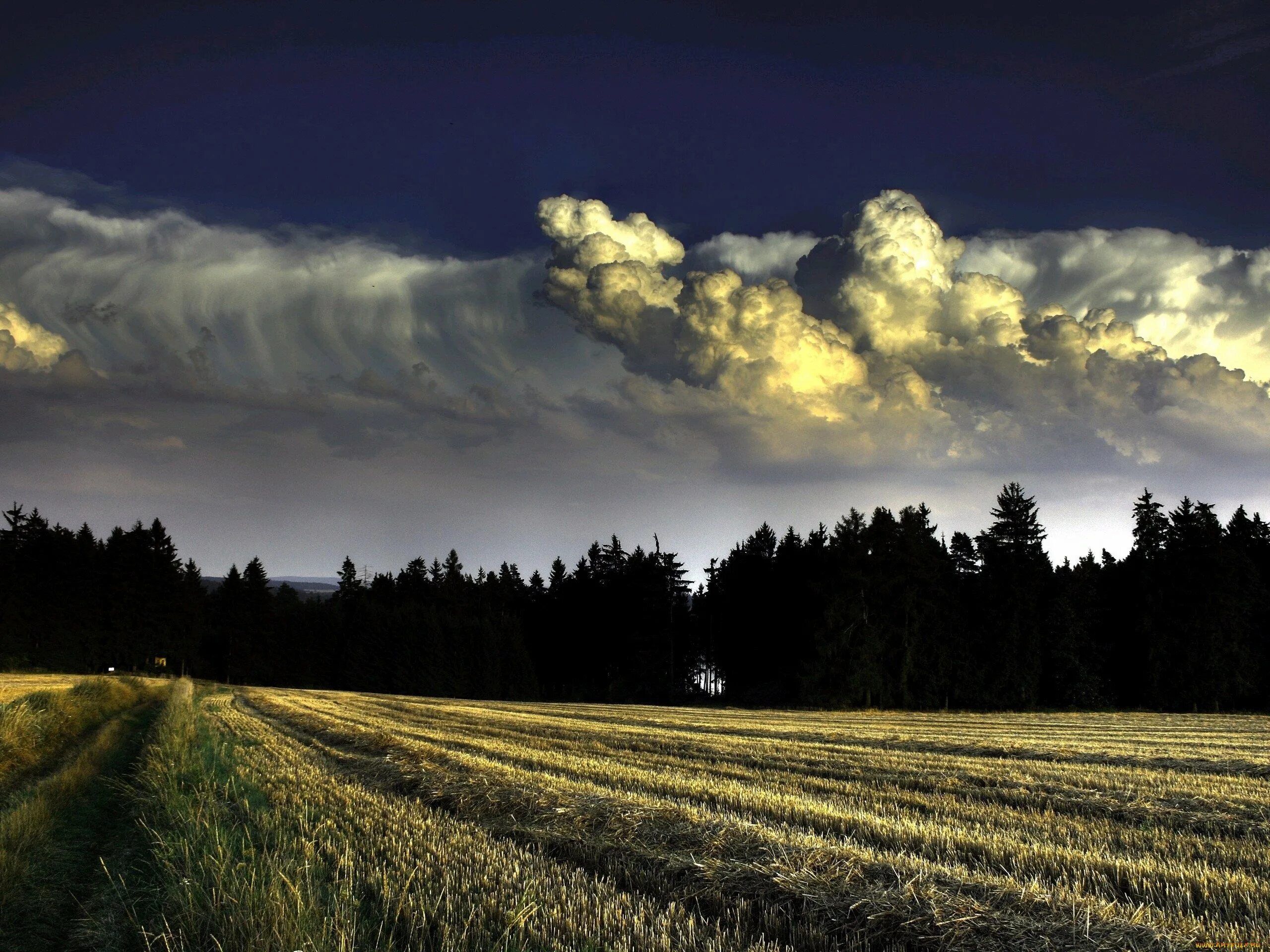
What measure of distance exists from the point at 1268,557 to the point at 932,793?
66095 millimetres

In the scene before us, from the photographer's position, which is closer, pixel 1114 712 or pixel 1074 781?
pixel 1074 781

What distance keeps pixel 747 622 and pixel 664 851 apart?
61199 millimetres

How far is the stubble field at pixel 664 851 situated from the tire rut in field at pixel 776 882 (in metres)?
0.02

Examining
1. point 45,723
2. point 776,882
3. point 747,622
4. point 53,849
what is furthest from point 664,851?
point 747,622

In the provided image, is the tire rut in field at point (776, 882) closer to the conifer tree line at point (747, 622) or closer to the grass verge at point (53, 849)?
the grass verge at point (53, 849)

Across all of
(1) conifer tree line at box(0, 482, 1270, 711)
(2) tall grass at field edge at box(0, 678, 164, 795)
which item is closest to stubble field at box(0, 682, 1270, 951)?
(2) tall grass at field edge at box(0, 678, 164, 795)

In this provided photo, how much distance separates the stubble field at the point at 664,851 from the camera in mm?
5191

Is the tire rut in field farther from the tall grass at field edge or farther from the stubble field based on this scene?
the tall grass at field edge

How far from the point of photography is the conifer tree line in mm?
51125

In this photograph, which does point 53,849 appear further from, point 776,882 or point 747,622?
point 747,622

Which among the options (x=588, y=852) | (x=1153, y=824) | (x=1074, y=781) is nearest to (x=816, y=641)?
(x=1074, y=781)

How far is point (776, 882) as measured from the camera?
20.0 feet

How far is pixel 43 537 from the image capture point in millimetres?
79062

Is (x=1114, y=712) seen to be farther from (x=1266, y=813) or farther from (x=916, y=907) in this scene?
(x=916, y=907)
